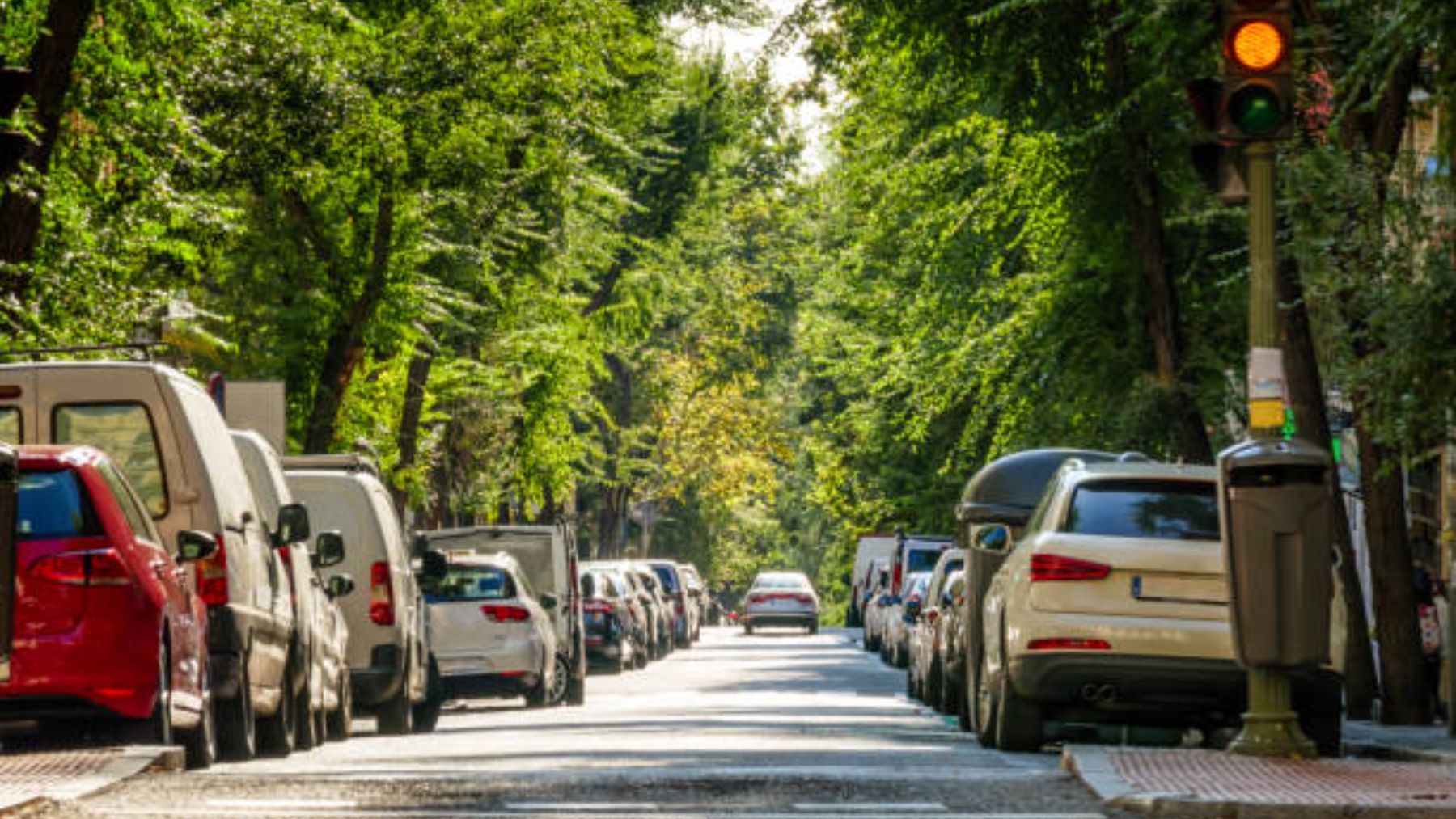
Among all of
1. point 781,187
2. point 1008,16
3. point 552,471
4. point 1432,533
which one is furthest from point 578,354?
point 781,187

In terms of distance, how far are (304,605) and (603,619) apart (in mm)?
21463

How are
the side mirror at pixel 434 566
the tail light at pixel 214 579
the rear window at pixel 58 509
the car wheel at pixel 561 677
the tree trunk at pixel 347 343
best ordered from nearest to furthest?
the rear window at pixel 58 509 → the tail light at pixel 214 579 → the side mirror at pixel 434 566 → the car wheel at pixel 561 677 → the tree trunk at pixel 347 343

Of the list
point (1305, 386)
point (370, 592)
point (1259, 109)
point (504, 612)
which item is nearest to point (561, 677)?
point (504, 612)

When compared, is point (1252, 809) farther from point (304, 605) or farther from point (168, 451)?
point (304, 605)

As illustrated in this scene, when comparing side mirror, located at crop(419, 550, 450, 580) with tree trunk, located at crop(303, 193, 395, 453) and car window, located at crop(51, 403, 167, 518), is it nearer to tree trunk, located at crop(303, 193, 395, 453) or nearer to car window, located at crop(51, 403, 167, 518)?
tree trunk, located at crop(303, 193, 395, 453)

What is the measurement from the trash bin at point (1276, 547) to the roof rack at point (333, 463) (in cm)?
1071

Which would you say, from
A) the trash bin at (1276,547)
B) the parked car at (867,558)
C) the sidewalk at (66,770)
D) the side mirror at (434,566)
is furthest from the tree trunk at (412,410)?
the parked car at (867,558)

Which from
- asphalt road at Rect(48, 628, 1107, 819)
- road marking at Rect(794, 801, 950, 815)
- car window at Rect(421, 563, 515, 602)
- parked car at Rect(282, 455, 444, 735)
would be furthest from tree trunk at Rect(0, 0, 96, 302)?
road marking at Rect(794, 801, 950, 815)

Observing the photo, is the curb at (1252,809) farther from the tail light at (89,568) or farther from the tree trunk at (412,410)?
the tree trunk at (412,410)

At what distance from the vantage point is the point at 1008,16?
24.4 m

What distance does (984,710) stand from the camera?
1864cm

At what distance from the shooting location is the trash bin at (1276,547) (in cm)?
1447

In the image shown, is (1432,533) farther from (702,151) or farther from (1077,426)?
(702,151)

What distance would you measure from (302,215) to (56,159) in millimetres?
10386
